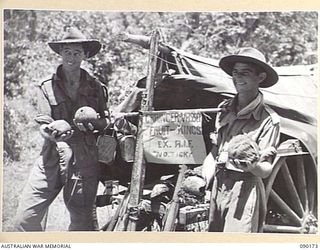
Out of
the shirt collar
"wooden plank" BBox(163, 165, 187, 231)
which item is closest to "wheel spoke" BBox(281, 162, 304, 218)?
the shirt collar

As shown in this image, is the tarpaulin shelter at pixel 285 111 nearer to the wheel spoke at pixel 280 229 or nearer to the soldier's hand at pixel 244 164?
the wheel spoke at pixel 280 229

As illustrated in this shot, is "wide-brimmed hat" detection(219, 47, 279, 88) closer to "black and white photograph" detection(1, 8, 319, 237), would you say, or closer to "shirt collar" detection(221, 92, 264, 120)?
"black and white photograph" detection(1, 8, 319, 237)

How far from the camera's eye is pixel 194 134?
4152 millimetres

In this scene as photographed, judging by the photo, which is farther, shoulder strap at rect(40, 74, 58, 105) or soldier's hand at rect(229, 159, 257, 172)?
shoulder strap at rect(40, 74, 58, 105)

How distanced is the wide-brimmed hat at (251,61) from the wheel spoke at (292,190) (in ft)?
2.08

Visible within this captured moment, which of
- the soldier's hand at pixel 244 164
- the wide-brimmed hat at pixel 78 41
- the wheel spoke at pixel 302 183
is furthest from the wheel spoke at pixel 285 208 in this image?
the wide-brimmed hat at pixel 78 41

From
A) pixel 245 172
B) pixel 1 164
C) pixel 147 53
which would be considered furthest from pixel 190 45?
pixel 1 164

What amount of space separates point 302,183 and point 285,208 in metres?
0.23

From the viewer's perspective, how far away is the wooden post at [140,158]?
4141 millimetres

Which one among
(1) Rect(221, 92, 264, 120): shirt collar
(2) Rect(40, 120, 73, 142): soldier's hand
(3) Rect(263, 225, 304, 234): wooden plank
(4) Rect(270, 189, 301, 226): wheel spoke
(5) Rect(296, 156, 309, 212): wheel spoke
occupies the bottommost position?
(3) Rect(263, 225, 304, 234): wooden plank

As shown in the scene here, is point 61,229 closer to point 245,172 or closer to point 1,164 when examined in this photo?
point 1,164

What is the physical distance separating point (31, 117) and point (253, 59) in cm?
171

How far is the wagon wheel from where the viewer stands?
413 centimetres

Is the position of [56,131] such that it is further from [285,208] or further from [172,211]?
[285,208]
